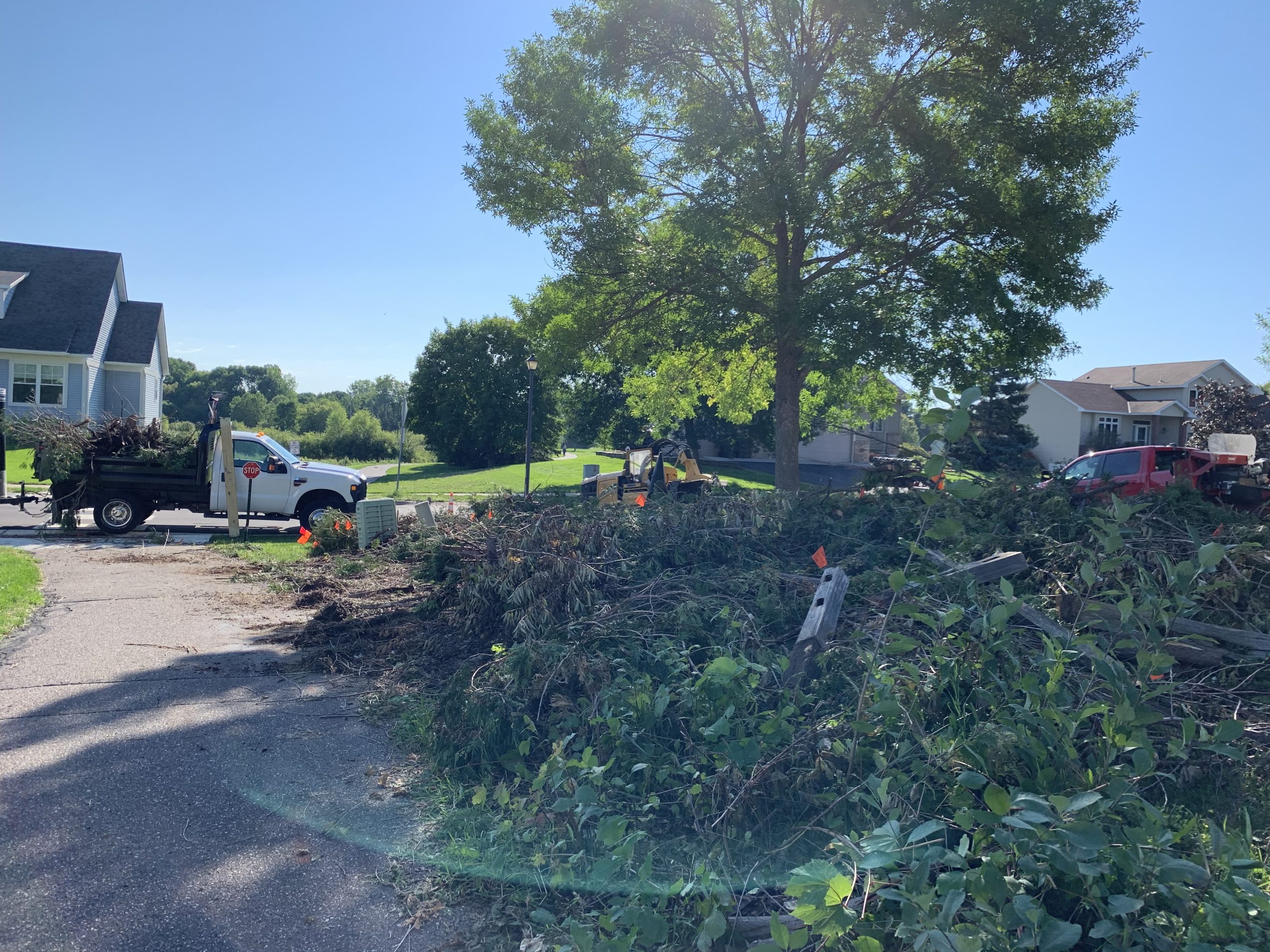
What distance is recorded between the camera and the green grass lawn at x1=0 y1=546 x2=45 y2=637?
8.05 metres

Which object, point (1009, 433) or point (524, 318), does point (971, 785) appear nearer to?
point (524, 318)

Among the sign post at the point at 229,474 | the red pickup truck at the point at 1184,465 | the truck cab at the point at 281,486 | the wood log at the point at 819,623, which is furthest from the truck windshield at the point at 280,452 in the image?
the red pickup truck at the point at 1184,465

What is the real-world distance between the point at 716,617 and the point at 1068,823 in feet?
10.0

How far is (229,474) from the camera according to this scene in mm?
14719

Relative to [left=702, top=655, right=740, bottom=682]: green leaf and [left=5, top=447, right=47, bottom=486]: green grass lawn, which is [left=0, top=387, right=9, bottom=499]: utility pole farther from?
[left=702, top=655, right=740, bottom=682]: green leaf

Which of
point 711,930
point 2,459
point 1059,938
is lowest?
point 711,930

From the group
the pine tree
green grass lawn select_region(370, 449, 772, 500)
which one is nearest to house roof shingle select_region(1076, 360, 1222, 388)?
the pine tree

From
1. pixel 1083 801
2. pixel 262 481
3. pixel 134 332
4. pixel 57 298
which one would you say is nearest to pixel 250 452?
pixel 262 481

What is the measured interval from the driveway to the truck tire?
784 cm

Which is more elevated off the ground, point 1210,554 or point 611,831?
point 1210,554

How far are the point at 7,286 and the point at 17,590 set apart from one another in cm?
3100

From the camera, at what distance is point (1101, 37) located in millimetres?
12570

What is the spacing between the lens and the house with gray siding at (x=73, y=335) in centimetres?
3180

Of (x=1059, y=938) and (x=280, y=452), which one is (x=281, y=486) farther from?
(x=1059, y=938)
